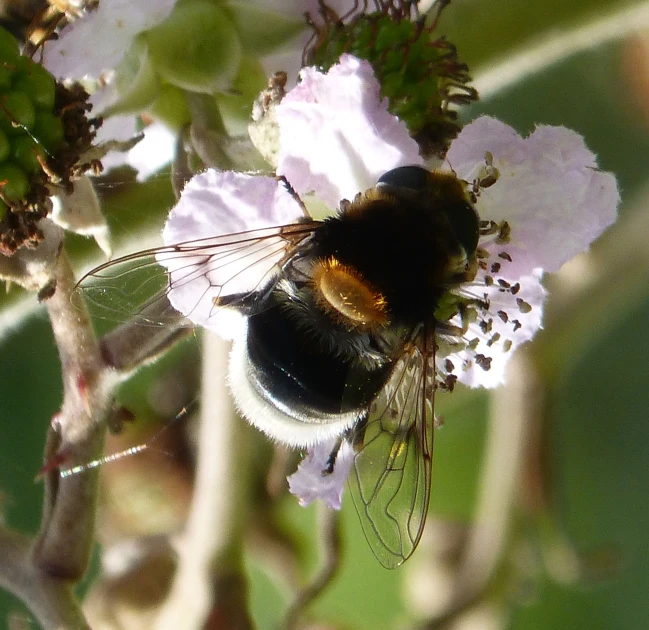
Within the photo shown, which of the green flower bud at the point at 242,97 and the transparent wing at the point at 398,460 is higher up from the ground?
the green flower bud at the point at 242,97

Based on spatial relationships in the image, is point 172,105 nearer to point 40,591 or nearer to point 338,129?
point 338,129

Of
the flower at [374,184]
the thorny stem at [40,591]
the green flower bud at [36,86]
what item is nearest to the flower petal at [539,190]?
the flower at [374,184]

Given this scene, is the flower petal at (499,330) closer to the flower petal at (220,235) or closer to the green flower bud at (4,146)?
the flower petal at (220,235)

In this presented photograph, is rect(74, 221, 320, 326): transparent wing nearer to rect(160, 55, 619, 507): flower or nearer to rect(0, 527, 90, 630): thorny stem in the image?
rect(160, 55, 619, 507): flower

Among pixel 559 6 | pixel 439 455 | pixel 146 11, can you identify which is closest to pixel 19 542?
pixel 146 11

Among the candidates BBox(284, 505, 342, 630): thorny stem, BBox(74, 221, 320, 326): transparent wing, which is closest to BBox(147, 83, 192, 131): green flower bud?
BBox(74, 221, 320, 326): transparent wing

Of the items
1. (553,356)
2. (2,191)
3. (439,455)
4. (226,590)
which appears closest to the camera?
(2,191)

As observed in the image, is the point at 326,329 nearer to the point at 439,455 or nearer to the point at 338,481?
the point at 338,481
